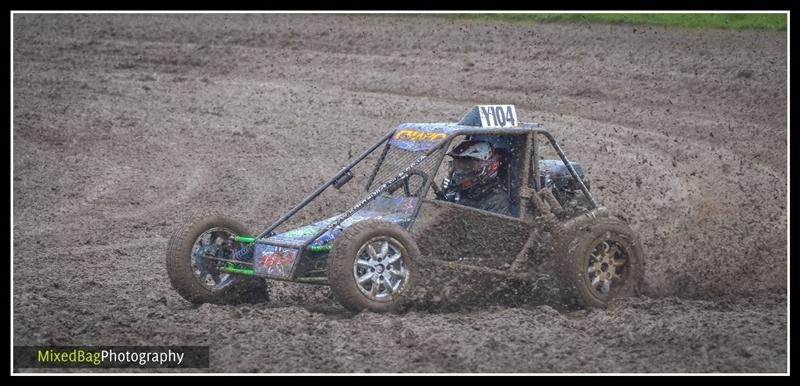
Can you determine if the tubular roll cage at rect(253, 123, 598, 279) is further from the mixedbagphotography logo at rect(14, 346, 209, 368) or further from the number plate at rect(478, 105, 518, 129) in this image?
the mixedbagphotography logo at rect(14, 346, 209, 368)

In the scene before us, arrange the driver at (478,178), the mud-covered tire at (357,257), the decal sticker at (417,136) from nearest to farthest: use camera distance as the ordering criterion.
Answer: the mud-covered tire at (357,257)
the decal sticker at (417,136)
the driver at (478,178)

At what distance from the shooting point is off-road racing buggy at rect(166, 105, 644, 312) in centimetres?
880

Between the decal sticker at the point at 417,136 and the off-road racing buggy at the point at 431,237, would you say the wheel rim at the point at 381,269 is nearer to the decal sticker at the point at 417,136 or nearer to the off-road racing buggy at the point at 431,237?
the off-road racing buggy at the point at 431,237

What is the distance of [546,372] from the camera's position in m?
7.13

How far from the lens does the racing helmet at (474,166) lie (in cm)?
960

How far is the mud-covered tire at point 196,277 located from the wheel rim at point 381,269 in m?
1.32

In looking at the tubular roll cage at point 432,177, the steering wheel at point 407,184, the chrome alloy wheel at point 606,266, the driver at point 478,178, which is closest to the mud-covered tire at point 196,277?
the tubular roll cage at point 432,177

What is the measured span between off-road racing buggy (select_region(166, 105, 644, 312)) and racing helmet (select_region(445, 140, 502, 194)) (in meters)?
0.09

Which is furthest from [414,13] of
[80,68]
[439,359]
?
[439,359]

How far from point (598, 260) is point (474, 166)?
1.23m

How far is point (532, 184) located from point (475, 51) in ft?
35.1

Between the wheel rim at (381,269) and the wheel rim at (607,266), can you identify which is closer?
the wheel rim at (381,269)

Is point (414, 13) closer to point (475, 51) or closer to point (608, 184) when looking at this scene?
point (475, 51)

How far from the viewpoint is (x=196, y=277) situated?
9.21 meters
